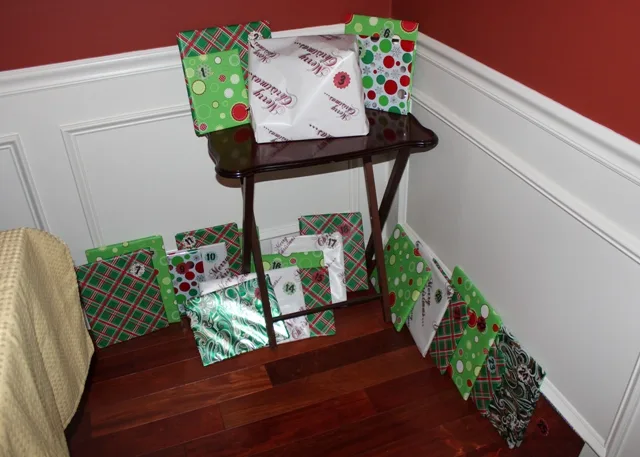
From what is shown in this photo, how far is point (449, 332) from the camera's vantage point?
2.10 meters

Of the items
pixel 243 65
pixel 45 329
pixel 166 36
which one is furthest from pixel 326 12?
pixel 45 329

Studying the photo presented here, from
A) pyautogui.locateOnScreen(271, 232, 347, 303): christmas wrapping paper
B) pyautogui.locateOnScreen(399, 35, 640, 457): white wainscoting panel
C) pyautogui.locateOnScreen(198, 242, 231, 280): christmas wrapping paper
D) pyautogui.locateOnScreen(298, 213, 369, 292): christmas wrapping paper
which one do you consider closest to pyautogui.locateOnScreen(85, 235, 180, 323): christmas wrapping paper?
pyautogui.locateOnScreen(198, 242, 231, 280): christmas wrapping paper

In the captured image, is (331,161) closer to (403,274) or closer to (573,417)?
(403,274)

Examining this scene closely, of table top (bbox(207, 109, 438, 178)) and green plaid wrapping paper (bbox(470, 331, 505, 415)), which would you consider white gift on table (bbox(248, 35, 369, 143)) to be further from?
green plaid wrapping paper (bbox(470, 331, 505, 415))

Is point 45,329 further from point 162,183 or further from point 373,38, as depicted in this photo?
point 373,38

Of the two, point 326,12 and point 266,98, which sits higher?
point 326,12

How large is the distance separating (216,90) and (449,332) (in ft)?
3.63

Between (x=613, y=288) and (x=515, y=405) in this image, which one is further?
(x=515, y=405)

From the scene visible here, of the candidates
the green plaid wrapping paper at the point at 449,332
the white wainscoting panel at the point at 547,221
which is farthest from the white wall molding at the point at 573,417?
the green plaid wrapping paper at the point at 449,332

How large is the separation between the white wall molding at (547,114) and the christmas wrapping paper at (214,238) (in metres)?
0.98

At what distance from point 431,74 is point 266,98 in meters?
0.55

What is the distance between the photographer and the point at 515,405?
6.04 feet

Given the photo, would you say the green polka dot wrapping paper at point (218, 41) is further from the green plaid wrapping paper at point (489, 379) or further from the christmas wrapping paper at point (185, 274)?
the green plaid wrapping paper at point (489, 379)

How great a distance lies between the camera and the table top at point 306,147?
1822 mm
